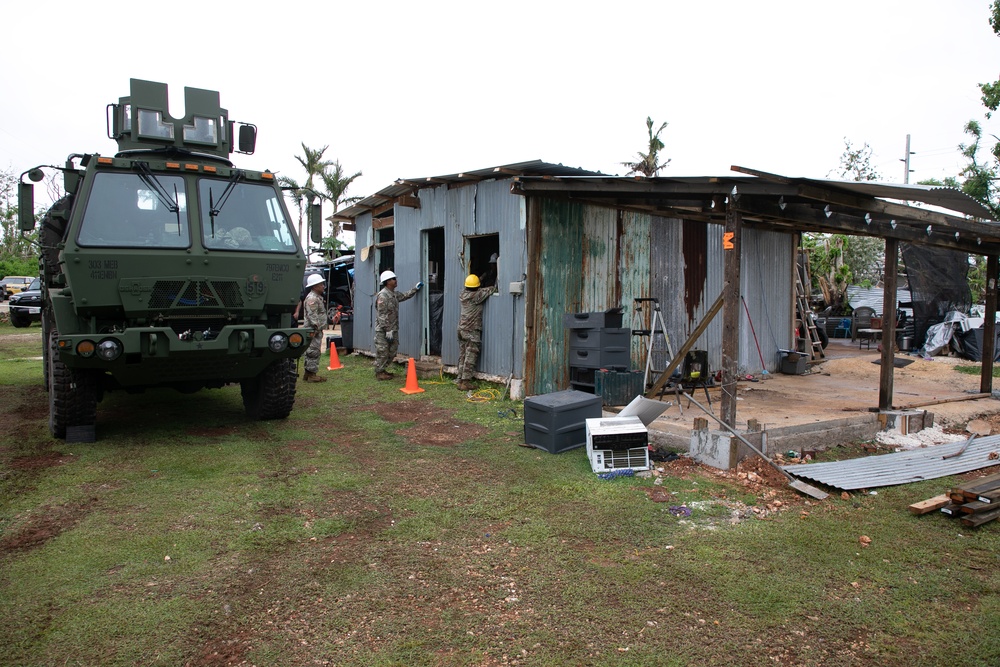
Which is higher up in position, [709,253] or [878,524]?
[709,253]

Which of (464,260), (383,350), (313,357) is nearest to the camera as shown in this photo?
(464,260)

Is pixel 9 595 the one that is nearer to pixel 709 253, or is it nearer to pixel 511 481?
pixel 511 481

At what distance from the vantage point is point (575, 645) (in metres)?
2.98

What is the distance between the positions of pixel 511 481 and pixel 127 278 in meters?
3.85

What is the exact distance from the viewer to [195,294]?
6109 millimetres

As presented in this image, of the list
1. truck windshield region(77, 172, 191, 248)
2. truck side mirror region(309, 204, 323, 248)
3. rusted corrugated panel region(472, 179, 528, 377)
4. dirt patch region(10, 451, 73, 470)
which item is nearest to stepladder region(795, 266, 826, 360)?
rusted corrugated panel region(472, 179, 528, 377)

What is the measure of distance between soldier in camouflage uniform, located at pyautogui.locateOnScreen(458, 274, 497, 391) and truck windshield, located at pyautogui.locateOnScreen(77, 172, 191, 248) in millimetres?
4361

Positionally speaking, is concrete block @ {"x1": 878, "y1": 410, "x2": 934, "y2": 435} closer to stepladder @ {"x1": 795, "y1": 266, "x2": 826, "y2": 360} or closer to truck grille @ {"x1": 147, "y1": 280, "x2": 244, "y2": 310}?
stepladder @ {"x1": 795, "y1": 266, "x2": 826, "y2": 360}

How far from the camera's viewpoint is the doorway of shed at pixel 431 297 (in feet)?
37.3

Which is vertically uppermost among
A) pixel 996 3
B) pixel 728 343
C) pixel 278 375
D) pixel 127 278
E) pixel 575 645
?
pixel 996 3

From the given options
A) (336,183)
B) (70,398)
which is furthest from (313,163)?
(70,398)

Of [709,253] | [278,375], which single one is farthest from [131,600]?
[709,253]

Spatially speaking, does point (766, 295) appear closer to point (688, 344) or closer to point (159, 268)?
point (688, 344)

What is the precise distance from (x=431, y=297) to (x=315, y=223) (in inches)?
168
